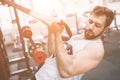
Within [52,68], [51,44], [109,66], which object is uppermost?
[51,44]

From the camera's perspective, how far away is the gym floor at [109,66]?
1.67 m

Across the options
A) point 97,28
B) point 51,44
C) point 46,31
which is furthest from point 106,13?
point 46,31

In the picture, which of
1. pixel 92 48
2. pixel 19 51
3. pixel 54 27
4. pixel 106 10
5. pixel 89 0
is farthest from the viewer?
pixel 19 51

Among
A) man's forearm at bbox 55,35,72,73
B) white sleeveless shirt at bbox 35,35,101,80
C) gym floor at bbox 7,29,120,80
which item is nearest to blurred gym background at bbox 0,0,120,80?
gym floor at bbox 7,29,120,80

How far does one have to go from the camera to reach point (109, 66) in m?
1.94

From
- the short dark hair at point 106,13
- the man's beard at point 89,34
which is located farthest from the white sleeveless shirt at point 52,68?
the short dark hair at point 106,13

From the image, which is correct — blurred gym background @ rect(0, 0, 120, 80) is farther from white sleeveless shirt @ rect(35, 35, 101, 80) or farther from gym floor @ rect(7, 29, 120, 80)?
white sleeveless shirt @ rect(35, 35, 101, 80)

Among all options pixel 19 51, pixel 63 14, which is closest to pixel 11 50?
pixel 19 51

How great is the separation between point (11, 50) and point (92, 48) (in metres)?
2.11

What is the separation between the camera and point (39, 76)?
4.30 ft

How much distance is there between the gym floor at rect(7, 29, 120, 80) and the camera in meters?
1.67

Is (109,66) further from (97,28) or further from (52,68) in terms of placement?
(52,68)

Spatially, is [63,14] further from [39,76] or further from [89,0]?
[39,76]

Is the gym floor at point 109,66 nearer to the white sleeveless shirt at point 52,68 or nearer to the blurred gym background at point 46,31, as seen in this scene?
the blurred gym background at point 46,31
